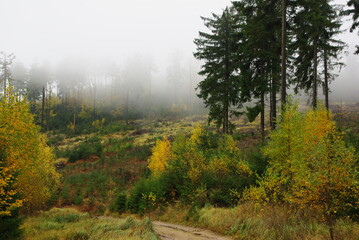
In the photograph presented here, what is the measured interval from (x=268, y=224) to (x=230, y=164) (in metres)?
5.47

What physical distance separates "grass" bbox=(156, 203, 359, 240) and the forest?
48 millimetres

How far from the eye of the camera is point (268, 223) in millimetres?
7234

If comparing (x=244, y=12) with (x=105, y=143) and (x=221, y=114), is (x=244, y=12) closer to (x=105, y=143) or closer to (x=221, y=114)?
(x=221, y=114)

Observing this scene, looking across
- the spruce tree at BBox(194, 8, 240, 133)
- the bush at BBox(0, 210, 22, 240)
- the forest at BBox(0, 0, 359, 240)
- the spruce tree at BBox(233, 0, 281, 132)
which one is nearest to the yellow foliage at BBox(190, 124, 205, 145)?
the forest at BBox(0, 0, 359, 240)

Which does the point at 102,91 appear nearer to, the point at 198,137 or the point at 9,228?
the point at 198,137

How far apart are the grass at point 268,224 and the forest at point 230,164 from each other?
48 millimetres

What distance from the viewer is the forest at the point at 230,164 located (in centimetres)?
665

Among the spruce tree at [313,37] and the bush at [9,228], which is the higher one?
the spruce tree at [313,37]

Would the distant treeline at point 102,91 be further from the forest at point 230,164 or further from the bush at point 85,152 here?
the forest at point 230,164

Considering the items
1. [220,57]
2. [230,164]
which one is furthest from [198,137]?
[220,57]

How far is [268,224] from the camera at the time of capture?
722cm

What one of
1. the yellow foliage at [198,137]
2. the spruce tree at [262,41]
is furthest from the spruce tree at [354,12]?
the yellow foliage at [198,137]

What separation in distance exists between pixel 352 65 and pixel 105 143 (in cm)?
9666

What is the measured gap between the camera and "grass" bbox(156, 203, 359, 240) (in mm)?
6129
